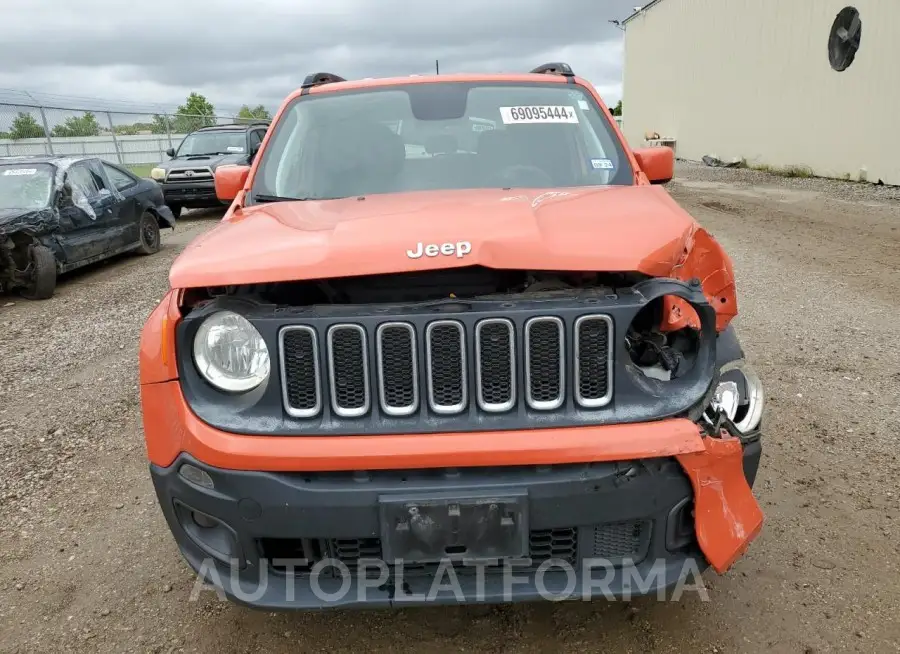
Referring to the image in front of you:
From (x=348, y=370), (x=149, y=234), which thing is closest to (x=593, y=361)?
(x=348, y=370)

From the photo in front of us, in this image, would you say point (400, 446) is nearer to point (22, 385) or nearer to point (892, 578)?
point (892, 578)

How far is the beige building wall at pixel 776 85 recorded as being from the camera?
15336 mm

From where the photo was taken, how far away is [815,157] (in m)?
18.0

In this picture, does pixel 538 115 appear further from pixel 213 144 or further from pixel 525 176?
pixel 213 144

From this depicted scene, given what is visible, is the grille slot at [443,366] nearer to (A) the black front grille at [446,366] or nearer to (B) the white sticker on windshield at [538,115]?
(A) the black front grille at [446,366]

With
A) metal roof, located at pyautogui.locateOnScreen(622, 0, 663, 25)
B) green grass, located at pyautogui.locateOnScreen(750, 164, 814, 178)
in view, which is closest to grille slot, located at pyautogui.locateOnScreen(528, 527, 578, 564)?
green grass, located at pyautogui.locateOnScreen(750, 164, 814, 178)

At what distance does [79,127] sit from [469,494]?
2264 cm

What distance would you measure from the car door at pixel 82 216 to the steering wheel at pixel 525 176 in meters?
6.92

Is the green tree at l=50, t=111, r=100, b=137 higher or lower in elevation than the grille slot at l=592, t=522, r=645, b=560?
higher

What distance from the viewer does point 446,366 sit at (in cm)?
199

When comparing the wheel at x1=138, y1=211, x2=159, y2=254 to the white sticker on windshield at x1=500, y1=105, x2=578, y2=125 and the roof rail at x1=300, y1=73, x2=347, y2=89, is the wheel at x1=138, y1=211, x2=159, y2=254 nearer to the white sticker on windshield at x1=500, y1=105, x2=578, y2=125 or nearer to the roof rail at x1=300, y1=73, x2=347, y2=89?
the roof rail at x1=300, y1=73, x2=347, y2=89

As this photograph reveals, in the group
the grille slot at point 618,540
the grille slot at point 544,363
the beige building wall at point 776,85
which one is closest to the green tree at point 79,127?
the beige building wall at point 776,85

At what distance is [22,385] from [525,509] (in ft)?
15.6

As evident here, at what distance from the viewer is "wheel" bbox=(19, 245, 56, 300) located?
788cm
